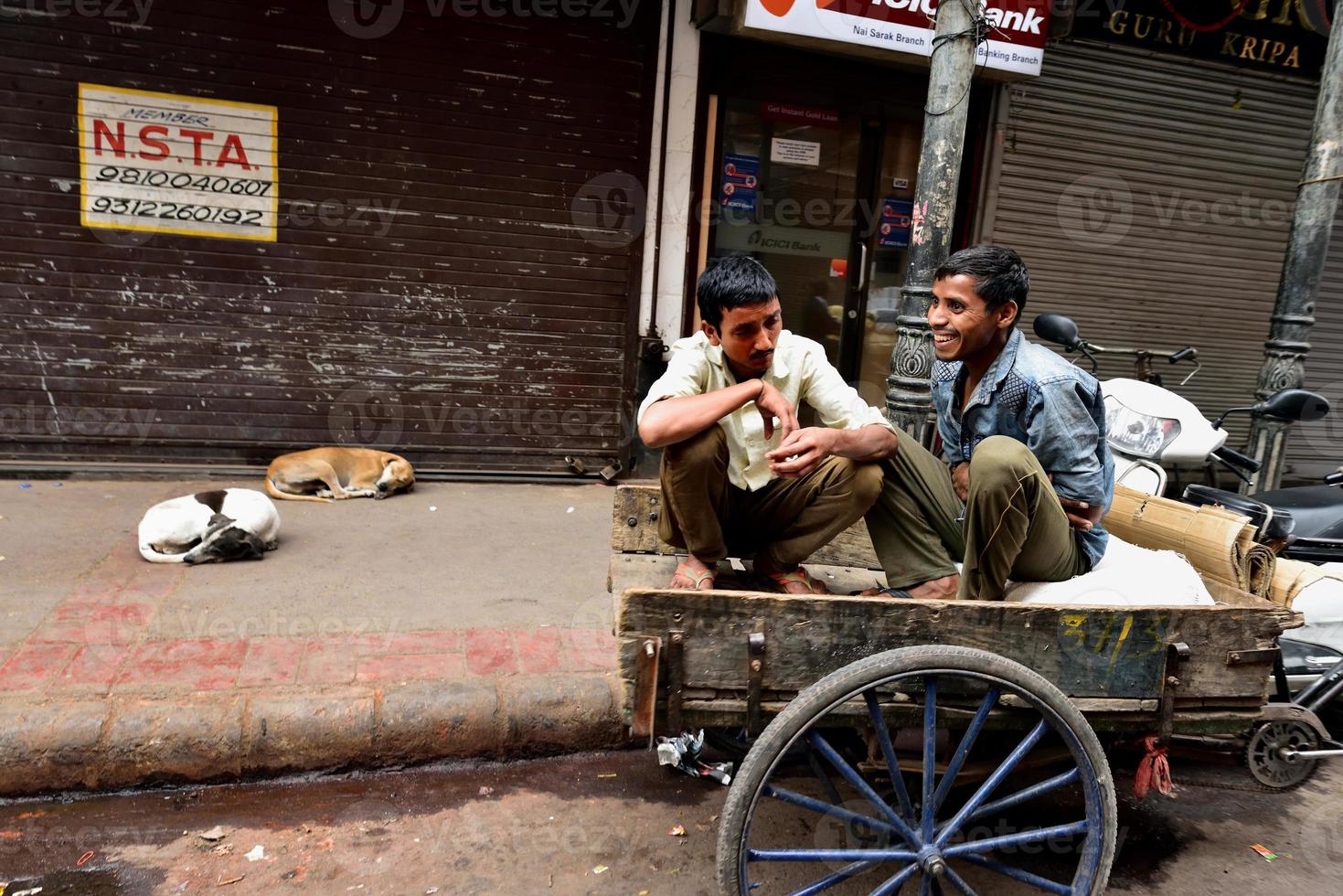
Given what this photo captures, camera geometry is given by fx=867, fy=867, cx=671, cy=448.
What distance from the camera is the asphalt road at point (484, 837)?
2.35 meters

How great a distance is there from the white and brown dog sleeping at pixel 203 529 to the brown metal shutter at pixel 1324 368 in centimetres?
871

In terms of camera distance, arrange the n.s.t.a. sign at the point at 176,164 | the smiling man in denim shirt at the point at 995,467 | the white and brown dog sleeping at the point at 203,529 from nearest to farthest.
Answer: the smiling man in denim shirt at the point at 995,467 < the white and brown dog sleeping at the point at 203,529 < the n.s.t.a. sign at the point at 176,164

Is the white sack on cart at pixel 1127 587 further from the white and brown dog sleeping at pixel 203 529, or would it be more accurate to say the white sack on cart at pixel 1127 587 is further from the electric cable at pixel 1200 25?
the electric cable at pixel 1200 25

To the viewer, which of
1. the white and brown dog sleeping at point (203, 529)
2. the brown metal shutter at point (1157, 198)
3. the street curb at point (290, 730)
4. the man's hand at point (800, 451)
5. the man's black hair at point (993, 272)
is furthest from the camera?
the brown metal shutter at point (1157, 198)

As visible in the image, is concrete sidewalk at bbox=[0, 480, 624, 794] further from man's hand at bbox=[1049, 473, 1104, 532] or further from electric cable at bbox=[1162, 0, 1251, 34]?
electric cable at bbox=[1162, 0, 1251, 34]

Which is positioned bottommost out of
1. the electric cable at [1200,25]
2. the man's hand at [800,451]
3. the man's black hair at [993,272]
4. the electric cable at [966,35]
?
the man's hand at [800,451]

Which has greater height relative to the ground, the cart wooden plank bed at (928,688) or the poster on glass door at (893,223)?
the poster on glass door at (893,223)

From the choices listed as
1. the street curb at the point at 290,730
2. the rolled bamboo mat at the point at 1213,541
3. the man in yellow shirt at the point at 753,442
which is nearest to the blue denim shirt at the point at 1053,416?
the man in yellow shirt at the point at 753,442

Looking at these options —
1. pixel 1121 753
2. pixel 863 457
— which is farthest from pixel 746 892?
pixel 1121 753

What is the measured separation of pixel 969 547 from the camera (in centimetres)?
222

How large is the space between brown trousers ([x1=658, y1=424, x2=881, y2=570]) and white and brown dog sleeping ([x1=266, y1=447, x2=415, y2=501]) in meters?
3.45

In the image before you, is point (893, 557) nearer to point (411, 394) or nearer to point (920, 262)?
point (920, 262)

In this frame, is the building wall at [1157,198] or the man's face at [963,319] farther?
the building wall at [1157,198]

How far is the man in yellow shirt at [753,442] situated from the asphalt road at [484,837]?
0.81m
